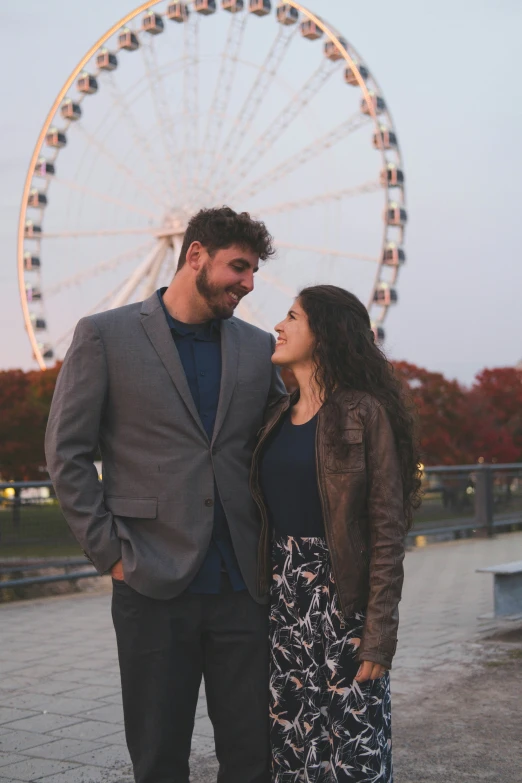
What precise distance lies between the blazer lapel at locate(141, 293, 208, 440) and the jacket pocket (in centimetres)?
39

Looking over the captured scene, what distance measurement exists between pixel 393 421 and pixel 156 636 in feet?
2.92

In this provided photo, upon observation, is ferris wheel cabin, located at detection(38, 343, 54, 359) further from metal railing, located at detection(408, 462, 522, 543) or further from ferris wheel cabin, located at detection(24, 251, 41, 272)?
metal railing, located at detection(408, 462, 522, 543)

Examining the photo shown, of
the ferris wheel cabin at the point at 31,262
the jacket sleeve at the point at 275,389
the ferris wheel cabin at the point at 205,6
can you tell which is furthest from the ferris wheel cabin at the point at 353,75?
the jacket sleeve at the point at 275,389

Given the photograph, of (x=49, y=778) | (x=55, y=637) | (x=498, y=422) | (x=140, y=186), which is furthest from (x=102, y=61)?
(x=49, y=778)

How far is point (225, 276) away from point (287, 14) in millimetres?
23107

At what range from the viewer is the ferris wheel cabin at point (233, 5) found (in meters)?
25.4

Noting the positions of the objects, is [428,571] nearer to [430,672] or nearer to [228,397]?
[430,672]

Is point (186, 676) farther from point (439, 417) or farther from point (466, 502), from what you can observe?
point (439, 417)

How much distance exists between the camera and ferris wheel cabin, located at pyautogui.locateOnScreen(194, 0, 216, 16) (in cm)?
2555

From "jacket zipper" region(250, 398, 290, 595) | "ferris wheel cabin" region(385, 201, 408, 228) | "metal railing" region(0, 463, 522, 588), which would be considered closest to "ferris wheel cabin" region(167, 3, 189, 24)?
"ferris wheel cabin" region(385, 201, 408, 228)

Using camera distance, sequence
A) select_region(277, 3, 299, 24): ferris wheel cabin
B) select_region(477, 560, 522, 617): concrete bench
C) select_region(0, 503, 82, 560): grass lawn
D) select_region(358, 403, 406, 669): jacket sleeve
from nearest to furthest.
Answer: select_region(358, 403, 406, 669): jacket sleeve < select_region(477, 560, 522, 617): concrete bench < select_region(0, 503, 82, 560): grass lawn < select_region(277, 3, 299, 24): ferris wheel cabin

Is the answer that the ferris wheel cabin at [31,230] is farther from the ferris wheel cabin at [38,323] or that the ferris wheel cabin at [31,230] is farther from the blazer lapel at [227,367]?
the blazer lapel at [227,367]

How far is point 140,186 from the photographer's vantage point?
84.6ft

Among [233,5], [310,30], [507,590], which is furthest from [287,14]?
[507,590]
